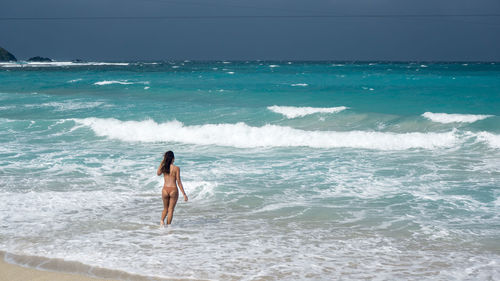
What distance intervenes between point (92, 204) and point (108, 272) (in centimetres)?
378

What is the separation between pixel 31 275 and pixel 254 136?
13669 mm

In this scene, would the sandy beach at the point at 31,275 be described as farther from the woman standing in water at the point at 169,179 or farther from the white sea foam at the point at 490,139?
the white sea foam at the point at 490,139

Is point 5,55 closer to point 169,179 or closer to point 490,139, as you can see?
point 490,139

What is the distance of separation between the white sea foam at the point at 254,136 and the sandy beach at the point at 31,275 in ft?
39.6

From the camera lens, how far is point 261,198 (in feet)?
34.3

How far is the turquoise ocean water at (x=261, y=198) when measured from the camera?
6773 millimetres

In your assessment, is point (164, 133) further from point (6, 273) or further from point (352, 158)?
point (6, 273)

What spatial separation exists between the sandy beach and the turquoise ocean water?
8.3 inches

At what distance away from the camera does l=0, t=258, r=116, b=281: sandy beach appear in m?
6.01

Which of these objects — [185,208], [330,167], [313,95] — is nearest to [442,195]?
[330,167]

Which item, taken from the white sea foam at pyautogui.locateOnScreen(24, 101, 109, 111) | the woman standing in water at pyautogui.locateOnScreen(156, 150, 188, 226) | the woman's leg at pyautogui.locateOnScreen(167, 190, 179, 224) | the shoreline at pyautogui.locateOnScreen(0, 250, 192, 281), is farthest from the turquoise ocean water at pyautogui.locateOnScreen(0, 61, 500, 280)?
the white sea foam at pyautogui.locateOnScreen(24, 101, 109, 111)

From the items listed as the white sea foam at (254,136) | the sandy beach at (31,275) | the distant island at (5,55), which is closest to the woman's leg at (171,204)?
the sandy beach at (31,275)

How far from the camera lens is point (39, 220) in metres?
8.66

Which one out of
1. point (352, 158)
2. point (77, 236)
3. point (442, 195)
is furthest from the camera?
point (352, 158)
